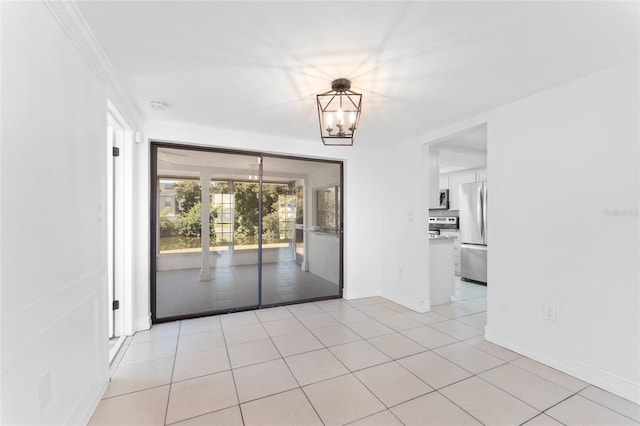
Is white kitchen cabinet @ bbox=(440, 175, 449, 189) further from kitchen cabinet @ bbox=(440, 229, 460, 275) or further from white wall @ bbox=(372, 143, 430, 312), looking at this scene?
white wall @ bbox=(372, 143, 430, 312)

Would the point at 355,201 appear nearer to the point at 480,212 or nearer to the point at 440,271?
the point at 440,271

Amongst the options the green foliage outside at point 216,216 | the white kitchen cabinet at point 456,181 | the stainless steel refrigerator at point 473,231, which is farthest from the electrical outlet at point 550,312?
the white kitchen cabinet at point 456,181

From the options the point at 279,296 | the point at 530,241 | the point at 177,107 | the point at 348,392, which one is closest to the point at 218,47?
the point at 177,107

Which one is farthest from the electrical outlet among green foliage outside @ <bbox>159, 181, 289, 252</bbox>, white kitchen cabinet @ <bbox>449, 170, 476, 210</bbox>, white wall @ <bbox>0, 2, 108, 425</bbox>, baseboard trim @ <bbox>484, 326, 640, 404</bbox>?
white kitchen cabinet @ <bbox>449, 170, 476, 210</bbox>

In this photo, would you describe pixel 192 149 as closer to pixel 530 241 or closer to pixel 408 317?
pixel 408 317

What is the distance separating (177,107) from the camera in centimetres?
281

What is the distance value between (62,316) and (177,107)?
2.05 metres

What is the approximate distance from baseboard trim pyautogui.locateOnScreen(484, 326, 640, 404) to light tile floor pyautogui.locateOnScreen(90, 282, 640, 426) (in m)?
0.06

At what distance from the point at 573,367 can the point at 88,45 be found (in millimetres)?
4033

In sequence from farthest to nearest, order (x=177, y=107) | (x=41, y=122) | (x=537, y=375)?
(x=177, y=107) → (x=537, y=375) → (x=41, y=122)

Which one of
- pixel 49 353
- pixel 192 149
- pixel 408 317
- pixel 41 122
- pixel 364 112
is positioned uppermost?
pixel 364 112

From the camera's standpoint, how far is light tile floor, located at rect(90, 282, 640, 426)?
1785mm

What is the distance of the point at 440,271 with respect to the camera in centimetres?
416

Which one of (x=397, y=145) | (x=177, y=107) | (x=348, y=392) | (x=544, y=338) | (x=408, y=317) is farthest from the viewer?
(x=397, y=145)
